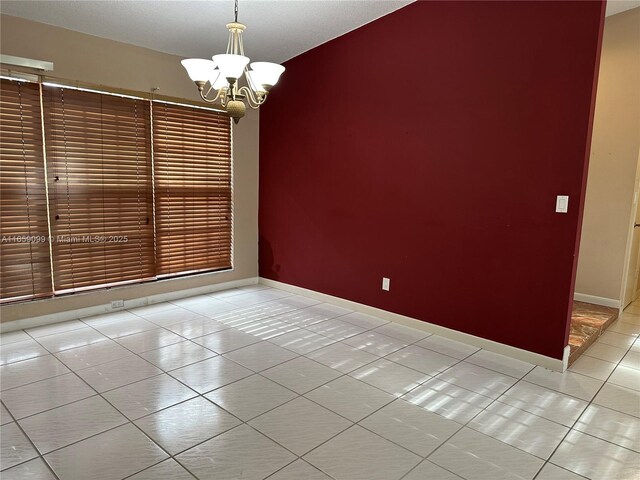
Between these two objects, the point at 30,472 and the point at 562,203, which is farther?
the point at 562,203

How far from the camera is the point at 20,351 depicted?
10.5 feet

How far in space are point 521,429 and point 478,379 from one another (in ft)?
1.97

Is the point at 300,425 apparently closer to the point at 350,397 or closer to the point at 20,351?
the point at 350,397

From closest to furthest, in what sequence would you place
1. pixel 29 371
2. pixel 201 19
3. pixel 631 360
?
pixel 29 371
pixel 631 360
pixel 201 19

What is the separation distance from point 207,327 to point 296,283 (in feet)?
4.66

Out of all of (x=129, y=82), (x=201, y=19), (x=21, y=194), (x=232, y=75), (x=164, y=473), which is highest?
(x=201, y=19)

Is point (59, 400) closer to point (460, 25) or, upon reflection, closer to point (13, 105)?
point (13, 105)

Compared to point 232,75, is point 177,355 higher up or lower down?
lower down

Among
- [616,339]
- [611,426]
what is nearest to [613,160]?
[616,339]

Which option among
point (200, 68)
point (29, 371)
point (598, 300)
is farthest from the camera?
point (598, 300)

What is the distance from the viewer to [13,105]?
3.43 m

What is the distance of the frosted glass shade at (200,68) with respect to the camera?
2541 mm

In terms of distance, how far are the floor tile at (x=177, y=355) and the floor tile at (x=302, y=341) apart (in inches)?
22.6

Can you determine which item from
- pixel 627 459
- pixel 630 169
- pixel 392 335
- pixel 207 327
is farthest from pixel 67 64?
pixel 630 169
